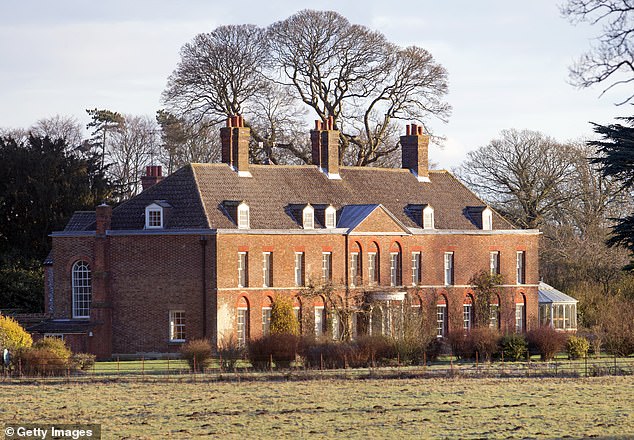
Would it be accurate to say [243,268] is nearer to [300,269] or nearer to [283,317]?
[283,317]

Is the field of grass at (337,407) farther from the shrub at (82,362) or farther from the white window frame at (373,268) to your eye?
the white window frame at (373,268)

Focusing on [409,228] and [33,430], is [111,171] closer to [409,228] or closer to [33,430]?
[409,228]

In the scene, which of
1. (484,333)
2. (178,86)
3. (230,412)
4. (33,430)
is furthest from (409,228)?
(33,430)

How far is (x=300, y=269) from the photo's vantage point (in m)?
57.9

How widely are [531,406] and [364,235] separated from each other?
26382mm

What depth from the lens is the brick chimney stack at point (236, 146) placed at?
5919cm

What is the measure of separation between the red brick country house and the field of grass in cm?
1271

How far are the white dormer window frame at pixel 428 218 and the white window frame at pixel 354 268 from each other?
174 inches

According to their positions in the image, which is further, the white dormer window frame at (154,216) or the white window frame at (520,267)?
the white window frame at (520,267)

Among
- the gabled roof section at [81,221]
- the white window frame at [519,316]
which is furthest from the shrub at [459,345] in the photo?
Result: the gabled roof section at [81,221]

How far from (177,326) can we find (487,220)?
59.4 ft

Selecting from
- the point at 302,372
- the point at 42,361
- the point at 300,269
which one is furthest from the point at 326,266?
the point at 42,361

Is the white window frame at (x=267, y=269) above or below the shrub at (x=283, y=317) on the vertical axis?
above

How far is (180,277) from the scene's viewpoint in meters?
54.7
